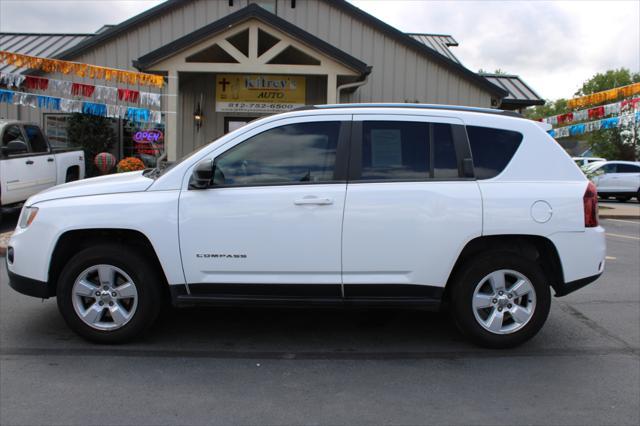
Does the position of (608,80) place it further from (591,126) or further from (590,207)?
(590,207)

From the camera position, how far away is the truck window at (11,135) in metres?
9.95

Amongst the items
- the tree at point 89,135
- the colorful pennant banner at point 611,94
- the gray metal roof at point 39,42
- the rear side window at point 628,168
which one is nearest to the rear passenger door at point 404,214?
the tree at point 89,135

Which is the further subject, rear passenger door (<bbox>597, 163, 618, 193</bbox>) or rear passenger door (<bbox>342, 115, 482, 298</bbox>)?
rear passenger door (<bbox>597, 163, 618, 193</bbox>)

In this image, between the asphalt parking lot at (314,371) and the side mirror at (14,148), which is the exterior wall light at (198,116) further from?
the asphalt parking lot at (314,371)

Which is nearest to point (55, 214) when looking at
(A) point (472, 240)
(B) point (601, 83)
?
(A) point (472, 240)

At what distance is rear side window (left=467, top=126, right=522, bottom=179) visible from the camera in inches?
179

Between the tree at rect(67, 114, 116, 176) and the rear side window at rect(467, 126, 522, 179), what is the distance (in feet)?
43.6

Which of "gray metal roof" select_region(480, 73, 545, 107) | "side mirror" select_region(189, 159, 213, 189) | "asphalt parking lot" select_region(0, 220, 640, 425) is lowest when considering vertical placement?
"asphalt parking lot" select_region(0, 220, 640, 425)

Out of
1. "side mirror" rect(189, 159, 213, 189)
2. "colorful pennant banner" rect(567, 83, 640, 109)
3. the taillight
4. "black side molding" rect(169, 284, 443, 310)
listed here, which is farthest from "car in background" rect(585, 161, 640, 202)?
"side mirror" rect(189, 159, 213, 189)

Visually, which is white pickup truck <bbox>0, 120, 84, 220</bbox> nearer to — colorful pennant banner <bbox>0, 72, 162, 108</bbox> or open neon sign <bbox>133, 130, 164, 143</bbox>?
colorful pennant banner <bbox>0, 72, 162, 108</bbox>

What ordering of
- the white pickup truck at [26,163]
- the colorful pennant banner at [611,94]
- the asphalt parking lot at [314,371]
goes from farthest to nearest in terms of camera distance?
the colorful pennant banner at [611,94]
the white pickup truck at [26,163]
the asphalt parking lot at [314,371]

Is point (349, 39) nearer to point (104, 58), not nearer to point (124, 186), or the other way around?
point (104, 58)

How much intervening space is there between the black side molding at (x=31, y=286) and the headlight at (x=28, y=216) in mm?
405

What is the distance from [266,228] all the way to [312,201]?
40 centimetres
